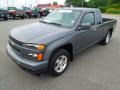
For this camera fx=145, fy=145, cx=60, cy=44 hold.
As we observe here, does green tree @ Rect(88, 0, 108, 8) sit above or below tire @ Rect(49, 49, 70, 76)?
above

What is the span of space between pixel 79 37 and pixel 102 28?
6.45 feet

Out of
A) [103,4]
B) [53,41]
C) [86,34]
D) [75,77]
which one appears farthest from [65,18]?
[103,4]

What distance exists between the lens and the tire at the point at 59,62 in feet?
11.7

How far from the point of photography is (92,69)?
4332mm

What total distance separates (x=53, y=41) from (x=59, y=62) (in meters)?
0.74

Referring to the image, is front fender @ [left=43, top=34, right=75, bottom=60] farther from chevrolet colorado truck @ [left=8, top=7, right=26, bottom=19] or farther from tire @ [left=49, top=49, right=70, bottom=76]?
chevrolet colorado truck @ [left=8, top=7, right=26, bottom=19]

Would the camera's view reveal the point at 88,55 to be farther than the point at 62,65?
Yes

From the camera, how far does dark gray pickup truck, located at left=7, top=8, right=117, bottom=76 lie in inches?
128

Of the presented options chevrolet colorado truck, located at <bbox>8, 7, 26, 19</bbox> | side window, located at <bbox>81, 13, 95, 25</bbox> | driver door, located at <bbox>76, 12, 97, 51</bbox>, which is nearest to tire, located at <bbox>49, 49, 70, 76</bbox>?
driver door, located at <bbox>76, 12, 97, 51</bbox>

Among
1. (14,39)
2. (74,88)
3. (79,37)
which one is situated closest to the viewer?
(74,88)

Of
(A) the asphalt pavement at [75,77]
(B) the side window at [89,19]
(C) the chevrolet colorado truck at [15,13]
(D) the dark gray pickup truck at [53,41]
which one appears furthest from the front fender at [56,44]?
(C) the chevrolet colorado truck at [15,13]

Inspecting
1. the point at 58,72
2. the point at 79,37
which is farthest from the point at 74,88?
the point at 79,37

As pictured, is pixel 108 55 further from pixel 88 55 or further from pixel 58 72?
pixel 58 72

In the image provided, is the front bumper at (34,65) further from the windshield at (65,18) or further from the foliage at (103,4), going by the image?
the foliage at (103,4)
